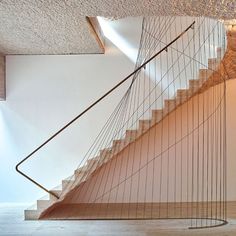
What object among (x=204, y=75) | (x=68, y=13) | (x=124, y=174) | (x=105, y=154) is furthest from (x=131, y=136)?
(x=68, y=13)

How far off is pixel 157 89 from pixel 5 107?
279cm

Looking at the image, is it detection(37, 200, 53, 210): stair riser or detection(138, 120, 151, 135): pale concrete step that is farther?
detection(138, 120, 151, 135): pale concrete step

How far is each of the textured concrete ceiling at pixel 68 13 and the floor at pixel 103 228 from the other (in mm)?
2606

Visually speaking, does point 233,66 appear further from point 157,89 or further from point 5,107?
point 5,107

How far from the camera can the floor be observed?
4.21 metres

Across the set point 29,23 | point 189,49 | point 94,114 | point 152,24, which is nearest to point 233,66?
point 189,49

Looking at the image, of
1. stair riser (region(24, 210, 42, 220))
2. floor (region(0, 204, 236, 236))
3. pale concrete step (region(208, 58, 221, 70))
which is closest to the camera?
floor (region(0, 204, 236, 236))

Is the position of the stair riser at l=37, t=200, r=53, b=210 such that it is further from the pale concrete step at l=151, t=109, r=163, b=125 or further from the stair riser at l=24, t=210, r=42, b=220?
the pale concrete step at l=151, t=109, r=163, b=125

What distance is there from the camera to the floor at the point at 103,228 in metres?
4.21

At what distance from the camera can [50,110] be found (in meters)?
6.48

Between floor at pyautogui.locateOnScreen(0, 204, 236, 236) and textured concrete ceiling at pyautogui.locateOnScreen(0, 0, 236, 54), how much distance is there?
2.61m

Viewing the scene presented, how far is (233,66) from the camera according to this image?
5383 mm

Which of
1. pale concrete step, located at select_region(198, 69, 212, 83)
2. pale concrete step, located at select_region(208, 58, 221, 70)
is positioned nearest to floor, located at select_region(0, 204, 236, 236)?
pale concrete step, located at select_region(198, 69, 212, 83)

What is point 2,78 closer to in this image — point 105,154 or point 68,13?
point 105,154
